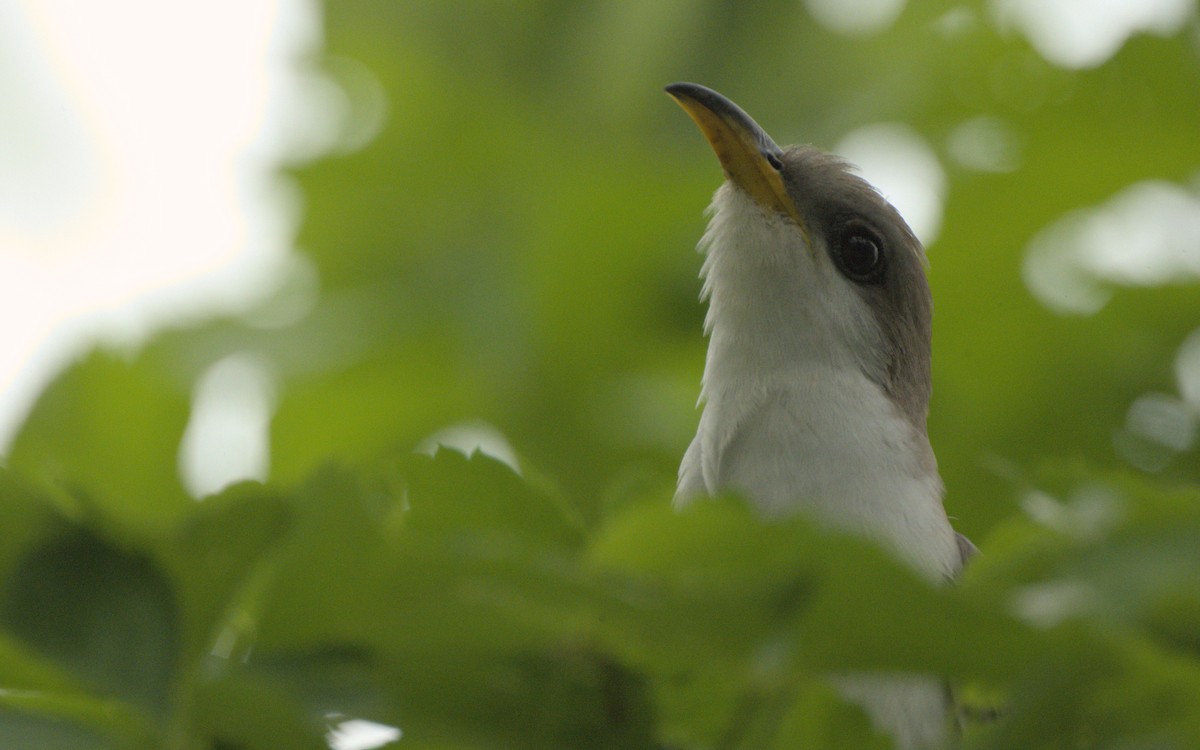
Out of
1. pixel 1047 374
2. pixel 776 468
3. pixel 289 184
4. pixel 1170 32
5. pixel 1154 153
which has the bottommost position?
pixel 776 468

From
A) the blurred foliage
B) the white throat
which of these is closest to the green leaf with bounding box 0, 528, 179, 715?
the blurred foliage

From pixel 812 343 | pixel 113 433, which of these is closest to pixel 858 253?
pixel 812 343

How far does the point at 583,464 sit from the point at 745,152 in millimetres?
1306

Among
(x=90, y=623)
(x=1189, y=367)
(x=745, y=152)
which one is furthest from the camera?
(x=745, y=152)

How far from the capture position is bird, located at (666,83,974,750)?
381cm

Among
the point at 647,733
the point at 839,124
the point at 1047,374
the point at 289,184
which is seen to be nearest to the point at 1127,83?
the point at 1047,374

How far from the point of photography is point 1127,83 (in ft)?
14.3

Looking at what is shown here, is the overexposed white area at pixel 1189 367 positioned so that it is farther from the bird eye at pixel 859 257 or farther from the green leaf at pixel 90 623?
the green leaf at pixel 90 623

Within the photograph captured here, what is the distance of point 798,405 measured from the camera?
170 inches

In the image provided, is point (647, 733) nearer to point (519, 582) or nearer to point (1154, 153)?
point (519, 582)

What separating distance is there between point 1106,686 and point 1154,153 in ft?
12.0

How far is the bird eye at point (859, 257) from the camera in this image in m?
5.17

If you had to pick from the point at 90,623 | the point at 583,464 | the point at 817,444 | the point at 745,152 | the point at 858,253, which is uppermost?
the point at 745,152

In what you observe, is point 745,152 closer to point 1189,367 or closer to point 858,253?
point 858,253
